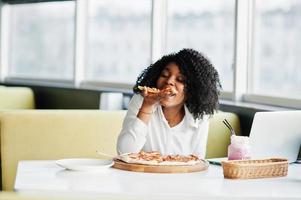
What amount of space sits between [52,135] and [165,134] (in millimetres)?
1051

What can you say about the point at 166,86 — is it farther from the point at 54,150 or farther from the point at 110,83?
the point at 110,83

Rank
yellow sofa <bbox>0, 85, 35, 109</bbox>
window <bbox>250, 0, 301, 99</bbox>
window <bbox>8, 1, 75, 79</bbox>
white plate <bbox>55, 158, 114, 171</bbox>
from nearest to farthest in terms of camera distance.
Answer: white plate <bbox>55, 158, 114, 171</bbox> → window <bbox>250, 0, 301, 99</bbox> → yellow sofa <bbox>0, 85, 35, 109</bbox> → window <bbox>8, 1, 75, 79</bbox>

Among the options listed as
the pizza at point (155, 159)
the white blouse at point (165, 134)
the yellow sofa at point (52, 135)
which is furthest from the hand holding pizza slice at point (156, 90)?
the yellow sofa at point (52, 135)

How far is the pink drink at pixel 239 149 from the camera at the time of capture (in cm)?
264

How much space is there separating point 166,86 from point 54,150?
1.09 metres

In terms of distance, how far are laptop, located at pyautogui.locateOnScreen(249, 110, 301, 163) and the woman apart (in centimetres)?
37

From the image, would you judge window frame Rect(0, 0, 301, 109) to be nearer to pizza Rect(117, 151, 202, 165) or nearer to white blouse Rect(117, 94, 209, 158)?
white blouse Rect(117, 94, 209, 158)

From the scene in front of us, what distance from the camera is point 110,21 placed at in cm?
656

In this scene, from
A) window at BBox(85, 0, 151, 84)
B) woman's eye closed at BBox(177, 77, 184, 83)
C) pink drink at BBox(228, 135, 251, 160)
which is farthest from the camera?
window at BBox(85, 0, 151, 84)

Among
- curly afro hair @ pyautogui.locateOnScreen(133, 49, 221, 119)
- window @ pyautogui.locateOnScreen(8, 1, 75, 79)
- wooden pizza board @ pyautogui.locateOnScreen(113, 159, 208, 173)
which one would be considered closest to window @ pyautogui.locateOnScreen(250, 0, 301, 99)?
curly afro hair @ pyautogui.locateOnScreen(133, 49, 221, 119)

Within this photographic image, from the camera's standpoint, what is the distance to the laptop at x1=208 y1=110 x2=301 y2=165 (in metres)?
2.70

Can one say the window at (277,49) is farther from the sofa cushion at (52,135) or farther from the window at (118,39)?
the window at (118,39)

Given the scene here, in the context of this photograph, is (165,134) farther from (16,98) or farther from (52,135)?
(16,98)

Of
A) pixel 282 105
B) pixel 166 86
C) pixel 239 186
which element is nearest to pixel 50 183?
pixel 239 186
